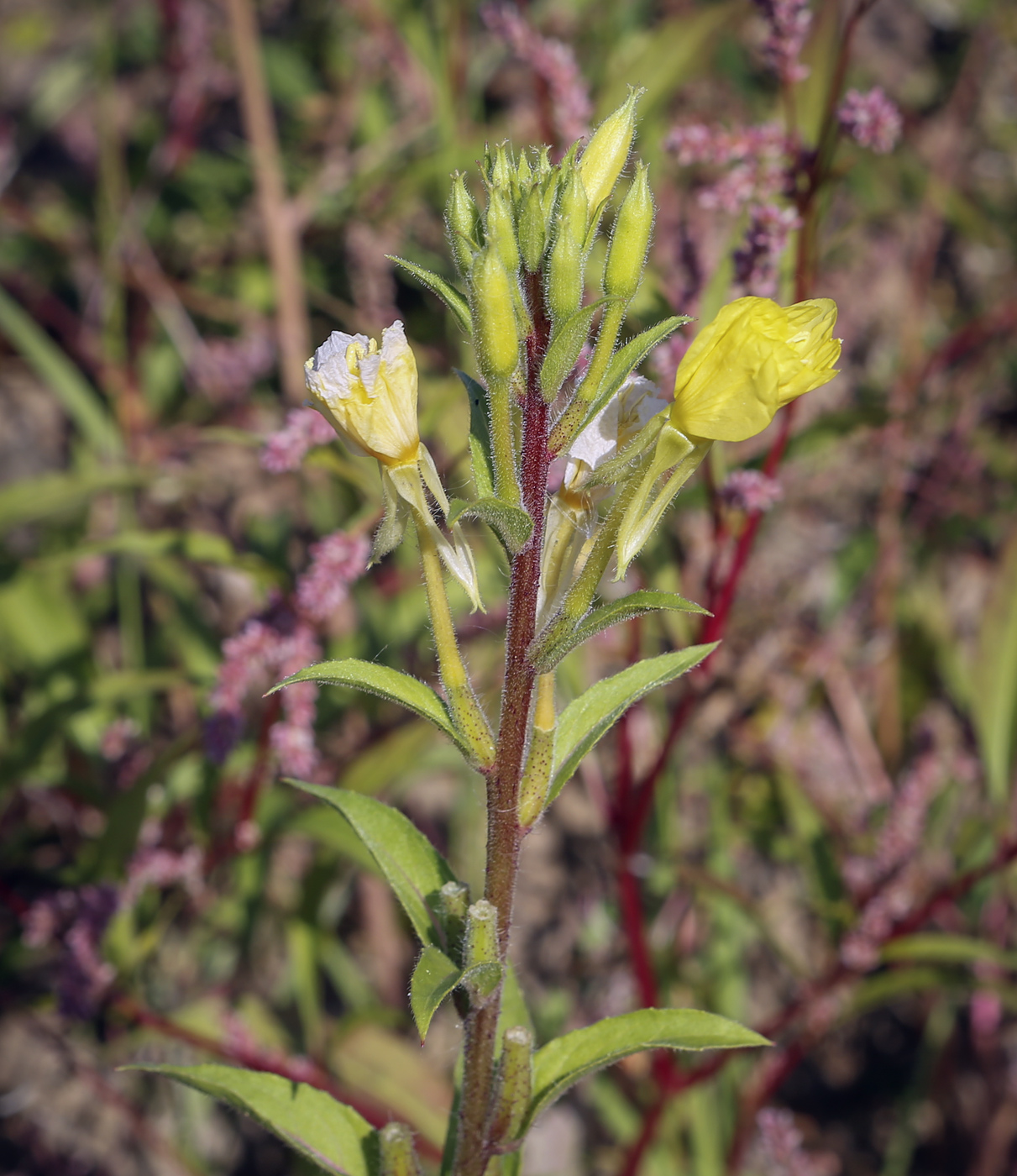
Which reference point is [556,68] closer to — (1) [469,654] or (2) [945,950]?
(1) [469,654]

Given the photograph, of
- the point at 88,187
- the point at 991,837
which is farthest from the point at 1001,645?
the point at 88,187

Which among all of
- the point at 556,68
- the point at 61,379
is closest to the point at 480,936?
the point at 556,68

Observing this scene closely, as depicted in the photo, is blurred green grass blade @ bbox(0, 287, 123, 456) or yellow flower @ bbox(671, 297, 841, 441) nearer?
yellow flower @ bbox(671, 297, 841, 441)

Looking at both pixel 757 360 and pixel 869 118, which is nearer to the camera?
pixel 757 360

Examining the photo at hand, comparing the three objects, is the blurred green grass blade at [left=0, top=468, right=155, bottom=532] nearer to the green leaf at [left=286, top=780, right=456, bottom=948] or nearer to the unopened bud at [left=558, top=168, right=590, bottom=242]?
the green leaf at [left=286, top=780, right=456, bottom=948]

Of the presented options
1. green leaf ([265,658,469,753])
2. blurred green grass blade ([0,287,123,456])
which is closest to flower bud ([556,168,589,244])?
green leaf ([265,658,469,753])

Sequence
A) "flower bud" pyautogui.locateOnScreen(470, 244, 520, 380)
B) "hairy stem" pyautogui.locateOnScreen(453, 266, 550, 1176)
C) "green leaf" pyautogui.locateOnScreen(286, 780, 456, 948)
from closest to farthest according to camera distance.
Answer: "flower bud" pyautogui.locateOnScreen(470, 244, 520, 380), "hairy stem" pyautogui.locateOnScreen(453, 266, 550, 1176), "green leaf" pyautogui.locateOnScreen(286, 780, 456, 948)
